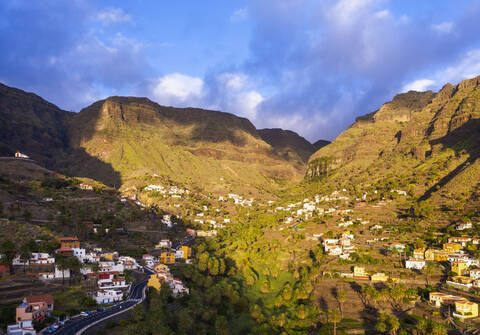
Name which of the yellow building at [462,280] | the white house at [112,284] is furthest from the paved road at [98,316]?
the yellow building at [462,280]

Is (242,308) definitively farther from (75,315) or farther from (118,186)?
(118,186)

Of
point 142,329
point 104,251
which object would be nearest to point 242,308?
point 142,329

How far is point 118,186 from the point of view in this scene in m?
133

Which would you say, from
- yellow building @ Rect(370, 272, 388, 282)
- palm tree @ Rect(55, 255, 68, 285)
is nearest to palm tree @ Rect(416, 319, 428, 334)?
yellow building @ Rect(370, 272, 388, 282)

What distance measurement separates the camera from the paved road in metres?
31.2

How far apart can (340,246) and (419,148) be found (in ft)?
225

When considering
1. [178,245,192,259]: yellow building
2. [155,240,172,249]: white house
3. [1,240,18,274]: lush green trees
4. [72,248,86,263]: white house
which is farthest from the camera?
[155,240,172,249]: white house

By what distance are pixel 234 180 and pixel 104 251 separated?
12078cm

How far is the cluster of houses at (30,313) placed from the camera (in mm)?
30266

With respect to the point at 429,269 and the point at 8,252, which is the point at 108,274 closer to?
the point at 8,252

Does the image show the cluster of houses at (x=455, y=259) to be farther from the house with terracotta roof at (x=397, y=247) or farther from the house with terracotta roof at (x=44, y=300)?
the house with terracotta roof at (x=44, y=300)

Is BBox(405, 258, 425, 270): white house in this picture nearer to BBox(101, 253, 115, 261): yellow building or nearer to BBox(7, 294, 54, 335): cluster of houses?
BBox(101, 253, 115, 261): yellow building

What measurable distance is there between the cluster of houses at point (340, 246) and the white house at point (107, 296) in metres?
33.8

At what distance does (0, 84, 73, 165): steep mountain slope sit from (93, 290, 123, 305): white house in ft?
435
